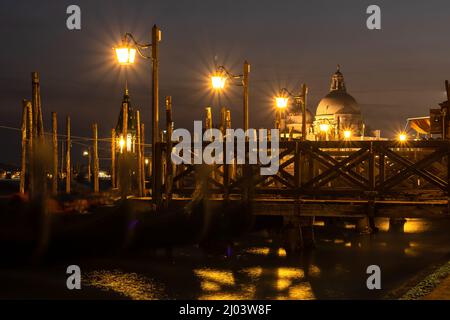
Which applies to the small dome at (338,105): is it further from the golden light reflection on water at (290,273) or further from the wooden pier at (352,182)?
the wooden pier at (352,182)

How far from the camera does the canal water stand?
52.7 feet

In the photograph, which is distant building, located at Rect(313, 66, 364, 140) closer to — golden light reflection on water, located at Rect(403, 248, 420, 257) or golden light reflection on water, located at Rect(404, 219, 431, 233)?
golden light reflection on water, located at Rect(404, 219, 431, 233)

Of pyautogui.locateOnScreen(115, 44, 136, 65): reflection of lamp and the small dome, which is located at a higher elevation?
the small dome

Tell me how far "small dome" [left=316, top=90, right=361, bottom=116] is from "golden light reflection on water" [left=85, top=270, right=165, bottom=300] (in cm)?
12837

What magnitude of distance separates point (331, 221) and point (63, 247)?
18.3m

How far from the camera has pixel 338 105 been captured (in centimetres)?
14475

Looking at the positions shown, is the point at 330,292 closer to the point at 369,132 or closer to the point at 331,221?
the point at 331,221

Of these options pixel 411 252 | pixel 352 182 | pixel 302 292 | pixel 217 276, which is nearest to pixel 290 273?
pixel 217 276

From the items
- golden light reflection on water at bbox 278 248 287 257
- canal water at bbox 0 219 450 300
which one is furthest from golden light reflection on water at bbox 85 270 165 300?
golden light reflection on water at bbox 278 248 287 257

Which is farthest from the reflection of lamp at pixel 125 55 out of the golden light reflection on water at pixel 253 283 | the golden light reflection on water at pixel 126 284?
the golden light reflection on water at pixel 253 283

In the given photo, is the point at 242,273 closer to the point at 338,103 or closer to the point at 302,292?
the point at 302,292

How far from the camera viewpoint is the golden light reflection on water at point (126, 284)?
52.1 ft

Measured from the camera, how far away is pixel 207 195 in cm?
1841

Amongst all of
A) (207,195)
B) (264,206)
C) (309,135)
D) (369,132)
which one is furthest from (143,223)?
(369,132)
